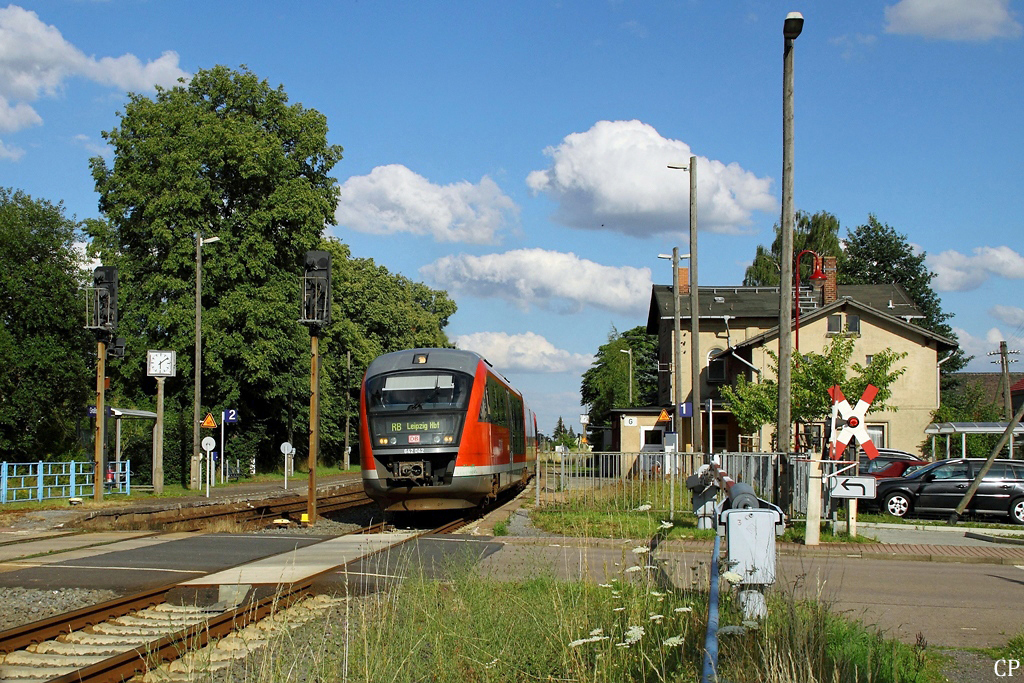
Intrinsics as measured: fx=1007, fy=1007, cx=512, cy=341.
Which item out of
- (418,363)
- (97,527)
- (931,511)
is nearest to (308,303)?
(418,363)

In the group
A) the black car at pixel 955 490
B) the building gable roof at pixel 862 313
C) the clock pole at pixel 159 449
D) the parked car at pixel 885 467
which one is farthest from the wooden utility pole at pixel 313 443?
the building gable roof at pixel 862 313

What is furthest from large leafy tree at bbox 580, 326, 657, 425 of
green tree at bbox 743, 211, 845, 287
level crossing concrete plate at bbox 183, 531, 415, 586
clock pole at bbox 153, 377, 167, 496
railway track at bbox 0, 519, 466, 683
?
railway track at bbox 0, 519, 466, 683

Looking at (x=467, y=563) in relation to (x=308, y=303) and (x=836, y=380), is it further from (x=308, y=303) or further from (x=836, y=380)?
(x=836, y=380)

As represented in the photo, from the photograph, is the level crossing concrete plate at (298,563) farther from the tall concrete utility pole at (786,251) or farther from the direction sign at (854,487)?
the tall concrete utility pole at (786,251)

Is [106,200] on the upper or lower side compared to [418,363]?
upper

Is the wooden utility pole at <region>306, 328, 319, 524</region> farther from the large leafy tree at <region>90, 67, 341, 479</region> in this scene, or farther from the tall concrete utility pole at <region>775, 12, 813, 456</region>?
Result: the large leafy tree at <region>90, 67, 341, 479</region>

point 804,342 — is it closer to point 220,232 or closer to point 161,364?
point 220,232

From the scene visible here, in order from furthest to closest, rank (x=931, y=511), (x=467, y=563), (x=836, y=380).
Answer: (x=836, y=380) < (x=931, y=511) < (x=467, y=563)

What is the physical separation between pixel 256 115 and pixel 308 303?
90.5ft

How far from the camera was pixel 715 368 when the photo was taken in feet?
179

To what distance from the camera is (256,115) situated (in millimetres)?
44812

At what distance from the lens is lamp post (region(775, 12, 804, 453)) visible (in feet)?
61.0

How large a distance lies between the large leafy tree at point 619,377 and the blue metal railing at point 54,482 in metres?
39.0

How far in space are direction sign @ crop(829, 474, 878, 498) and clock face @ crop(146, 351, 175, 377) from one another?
22.9 m
